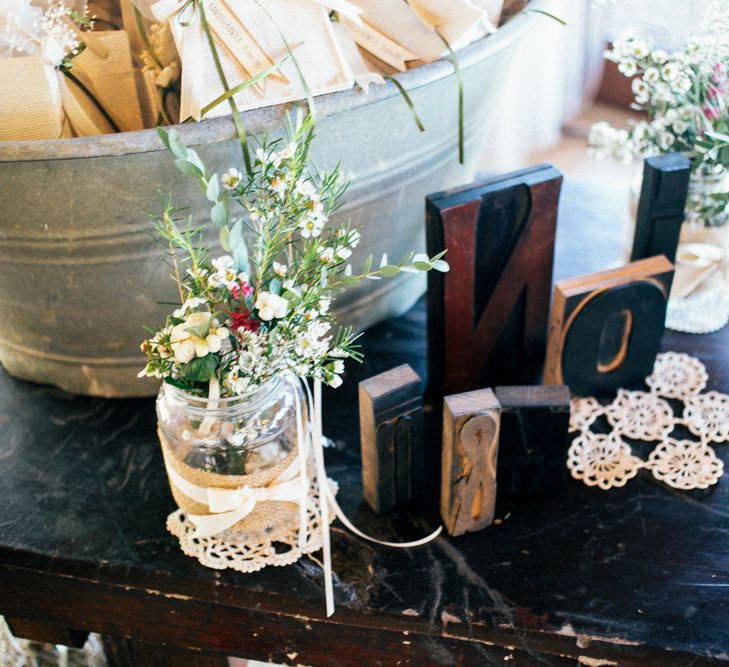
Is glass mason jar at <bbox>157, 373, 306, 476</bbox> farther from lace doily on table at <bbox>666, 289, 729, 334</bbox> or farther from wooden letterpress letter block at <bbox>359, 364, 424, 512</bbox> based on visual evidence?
lace doily on table at <bbox>666, 289, 729, 334</bbox>

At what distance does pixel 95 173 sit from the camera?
75 centimetres

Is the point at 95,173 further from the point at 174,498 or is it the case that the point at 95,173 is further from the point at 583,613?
the point at 583,613

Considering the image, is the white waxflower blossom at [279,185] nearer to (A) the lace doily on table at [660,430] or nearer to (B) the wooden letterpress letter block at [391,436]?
(B) the wooden letterpress letter block at [391,436]

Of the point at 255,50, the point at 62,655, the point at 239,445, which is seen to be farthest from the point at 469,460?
the point at 62,655

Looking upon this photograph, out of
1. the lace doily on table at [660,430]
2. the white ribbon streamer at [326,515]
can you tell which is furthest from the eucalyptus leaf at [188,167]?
the lace doily on table at [660,430]

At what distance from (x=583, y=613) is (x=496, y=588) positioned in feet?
0.25

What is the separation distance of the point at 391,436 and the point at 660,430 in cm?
32

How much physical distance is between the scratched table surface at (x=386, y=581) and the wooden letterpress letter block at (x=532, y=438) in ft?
0.09

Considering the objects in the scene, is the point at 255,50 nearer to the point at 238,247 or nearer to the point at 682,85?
the point at 238,247

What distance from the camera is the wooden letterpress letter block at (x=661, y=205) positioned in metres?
0.92

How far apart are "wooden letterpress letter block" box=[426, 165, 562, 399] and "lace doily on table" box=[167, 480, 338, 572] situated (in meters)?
0.23

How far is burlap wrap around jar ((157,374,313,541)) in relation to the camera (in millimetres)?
752

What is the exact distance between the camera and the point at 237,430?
764mm

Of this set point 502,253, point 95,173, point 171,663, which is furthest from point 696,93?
point 171,663
